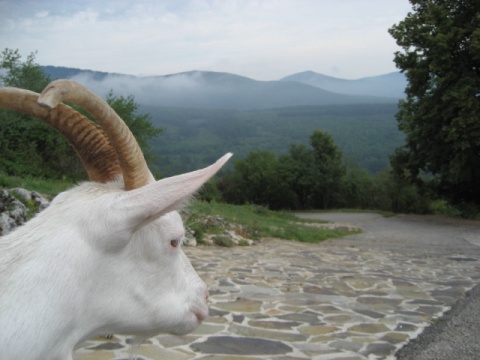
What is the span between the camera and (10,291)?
5.64 feet

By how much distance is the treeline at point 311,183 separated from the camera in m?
49.7

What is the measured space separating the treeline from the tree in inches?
859

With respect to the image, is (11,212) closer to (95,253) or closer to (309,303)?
(309,303)

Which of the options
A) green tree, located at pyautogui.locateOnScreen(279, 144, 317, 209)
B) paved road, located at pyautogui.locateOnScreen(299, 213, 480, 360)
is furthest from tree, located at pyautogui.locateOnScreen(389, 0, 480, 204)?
green tree, located at pyautogui.locateOnScreen(279, 144, 317, 209)

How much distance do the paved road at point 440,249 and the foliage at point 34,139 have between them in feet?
34.5

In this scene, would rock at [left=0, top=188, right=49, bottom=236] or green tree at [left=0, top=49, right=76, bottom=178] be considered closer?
rock at [left=0, top=188, right=49, bottom=236]

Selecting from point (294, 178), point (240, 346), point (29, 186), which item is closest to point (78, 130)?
point (240, 346)

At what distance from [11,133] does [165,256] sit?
20.5 metres

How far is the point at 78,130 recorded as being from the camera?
2.12m

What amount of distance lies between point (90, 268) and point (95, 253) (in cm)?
5

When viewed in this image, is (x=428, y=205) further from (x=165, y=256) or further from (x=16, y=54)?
(x=165, y=256)

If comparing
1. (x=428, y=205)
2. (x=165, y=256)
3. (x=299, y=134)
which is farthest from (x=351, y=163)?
(x=299, y=134)

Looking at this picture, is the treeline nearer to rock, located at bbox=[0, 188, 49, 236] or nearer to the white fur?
rock, located at bbox=[0, 188, 49, 236]

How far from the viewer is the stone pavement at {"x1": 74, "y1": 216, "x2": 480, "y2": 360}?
470 centimetres
